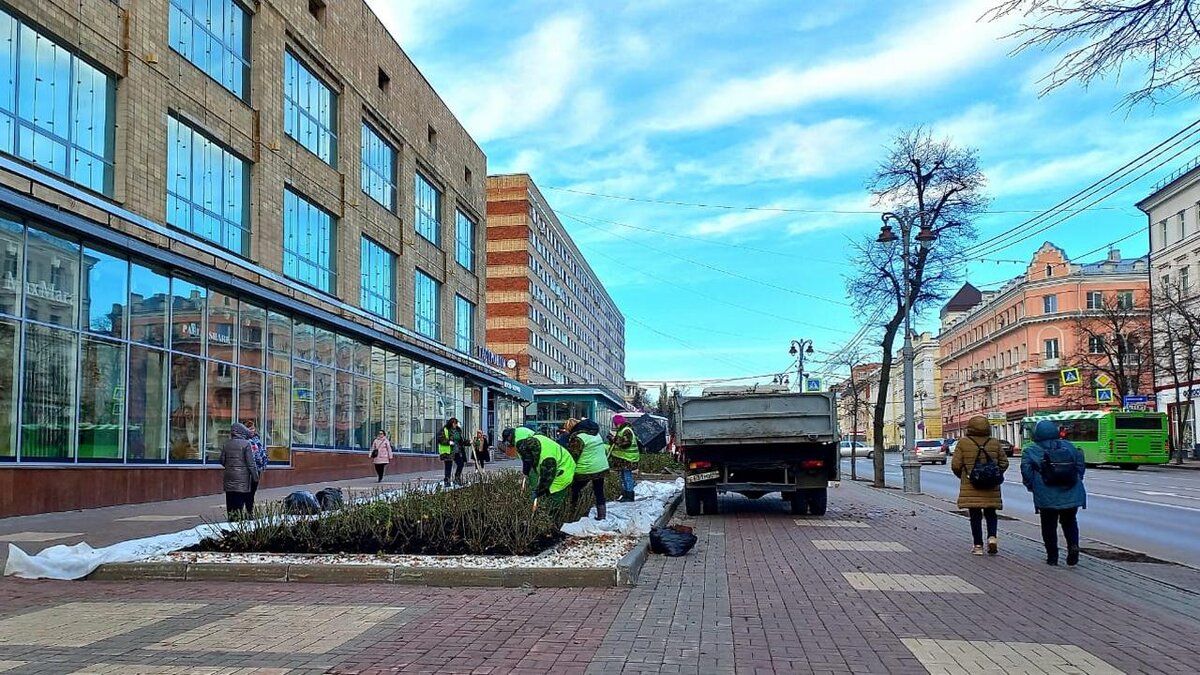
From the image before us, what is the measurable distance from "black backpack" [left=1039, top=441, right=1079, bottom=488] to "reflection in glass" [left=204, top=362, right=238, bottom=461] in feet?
56.3

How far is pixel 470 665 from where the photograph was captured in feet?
19.1

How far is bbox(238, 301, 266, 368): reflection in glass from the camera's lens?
23.8m

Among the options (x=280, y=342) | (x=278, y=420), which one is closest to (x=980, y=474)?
(x=278, y=420)

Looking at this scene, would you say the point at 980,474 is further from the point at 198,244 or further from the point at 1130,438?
the point at 1130,438

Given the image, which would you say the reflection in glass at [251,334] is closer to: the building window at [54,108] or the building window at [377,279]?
the building window at [54,108]

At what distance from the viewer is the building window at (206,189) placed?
21.3 meters

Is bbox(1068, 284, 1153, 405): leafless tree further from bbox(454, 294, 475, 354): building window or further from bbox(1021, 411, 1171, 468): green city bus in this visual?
bbox(454, 294, 475, 354): building window

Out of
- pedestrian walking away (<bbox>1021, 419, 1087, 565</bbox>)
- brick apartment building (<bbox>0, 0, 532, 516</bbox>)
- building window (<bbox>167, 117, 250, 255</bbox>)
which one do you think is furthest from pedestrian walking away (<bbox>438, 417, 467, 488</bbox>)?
pedestrian walking away (<bbox>1021, 419, 1087, 565</bbox>)

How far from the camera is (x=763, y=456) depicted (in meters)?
16.8

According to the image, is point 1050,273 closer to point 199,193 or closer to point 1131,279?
point 1131,279

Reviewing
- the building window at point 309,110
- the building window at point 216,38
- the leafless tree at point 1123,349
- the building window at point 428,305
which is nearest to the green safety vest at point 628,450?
the building window at point 216,38

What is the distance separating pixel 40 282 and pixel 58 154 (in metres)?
2.60

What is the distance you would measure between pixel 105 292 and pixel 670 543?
12494mm

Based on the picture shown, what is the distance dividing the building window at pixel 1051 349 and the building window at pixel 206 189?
67.1 metres
